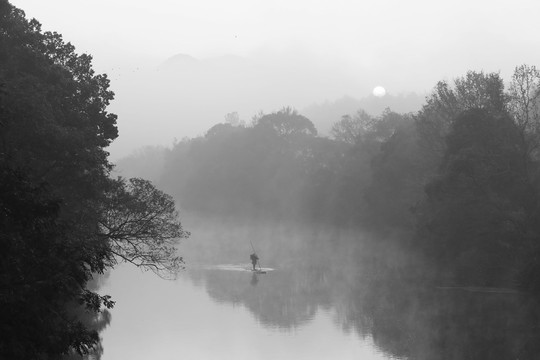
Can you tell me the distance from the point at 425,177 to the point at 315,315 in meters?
32.0

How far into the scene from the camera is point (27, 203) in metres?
19.8

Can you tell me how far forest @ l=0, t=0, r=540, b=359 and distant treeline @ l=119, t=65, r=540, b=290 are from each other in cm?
16

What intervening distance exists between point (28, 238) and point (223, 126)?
16666 centimetres

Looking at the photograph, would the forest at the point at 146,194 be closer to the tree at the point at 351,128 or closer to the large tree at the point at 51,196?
the large tree at the point at 51,196

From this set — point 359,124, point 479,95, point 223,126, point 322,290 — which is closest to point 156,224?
point 322,290

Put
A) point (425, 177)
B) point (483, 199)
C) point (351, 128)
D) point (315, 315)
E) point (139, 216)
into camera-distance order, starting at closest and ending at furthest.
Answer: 1. point (139, 216)
2. point (315, 315)
3. point (483, 199)
4. point (425, 177)
5. point (351, 128)

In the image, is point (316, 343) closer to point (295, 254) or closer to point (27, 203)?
point (27, 203)

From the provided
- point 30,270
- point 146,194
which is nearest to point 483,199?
point 146,194

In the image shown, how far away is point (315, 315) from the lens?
50.5m

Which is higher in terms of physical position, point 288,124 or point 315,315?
point 288,124

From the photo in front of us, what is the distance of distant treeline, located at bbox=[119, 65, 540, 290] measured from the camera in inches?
2388

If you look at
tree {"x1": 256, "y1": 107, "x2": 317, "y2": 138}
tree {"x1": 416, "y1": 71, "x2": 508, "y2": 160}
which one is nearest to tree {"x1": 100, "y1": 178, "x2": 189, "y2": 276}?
tree {"x1": 416, "y1": 71, "x2": 508, "y2": 160}

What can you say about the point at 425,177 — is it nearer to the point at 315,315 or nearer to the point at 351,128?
the point at 315,315

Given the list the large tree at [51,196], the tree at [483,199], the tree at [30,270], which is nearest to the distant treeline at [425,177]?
the tree at [483,199]
